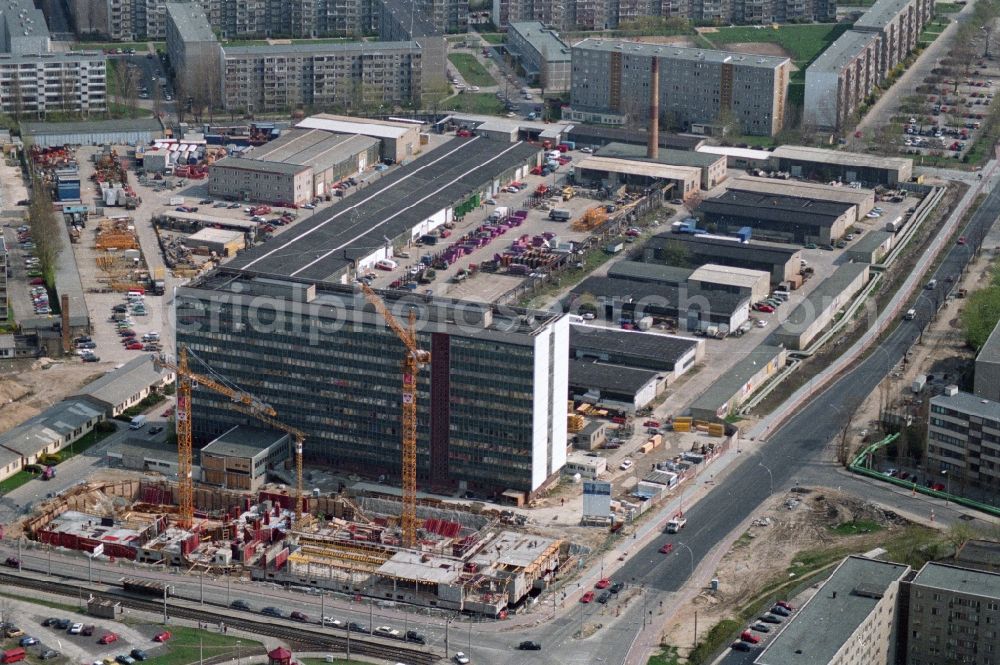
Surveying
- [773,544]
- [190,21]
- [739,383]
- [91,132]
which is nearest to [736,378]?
[739,383]

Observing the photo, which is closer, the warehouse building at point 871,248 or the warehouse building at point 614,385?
the warehouse building at point 614,385

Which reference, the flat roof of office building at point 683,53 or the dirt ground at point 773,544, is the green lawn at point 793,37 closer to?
the flat roof of office building at point 683,53

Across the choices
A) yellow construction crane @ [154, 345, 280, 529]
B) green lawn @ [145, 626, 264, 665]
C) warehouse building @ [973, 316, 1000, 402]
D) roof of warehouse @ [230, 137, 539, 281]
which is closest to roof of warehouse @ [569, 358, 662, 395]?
warehouse building @ [973, 316, 1000, 402]

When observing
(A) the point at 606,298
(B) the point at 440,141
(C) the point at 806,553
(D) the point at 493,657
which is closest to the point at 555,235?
(A) the point at 606,298

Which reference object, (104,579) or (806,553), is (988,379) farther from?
(104,579)

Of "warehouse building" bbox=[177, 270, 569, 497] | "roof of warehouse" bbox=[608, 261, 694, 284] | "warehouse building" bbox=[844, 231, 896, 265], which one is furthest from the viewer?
"warehouse building" bbox=[844, 231, 896, 265]

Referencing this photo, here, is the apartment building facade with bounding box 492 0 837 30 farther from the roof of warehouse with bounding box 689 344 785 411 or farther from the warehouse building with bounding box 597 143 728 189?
the roof of warehouse with bounding box 689 344 785 411

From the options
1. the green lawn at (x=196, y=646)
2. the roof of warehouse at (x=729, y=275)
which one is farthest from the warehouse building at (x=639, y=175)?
the green lawn at (x=196, y=646)

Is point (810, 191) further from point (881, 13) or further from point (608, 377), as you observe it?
point (881, 13)
